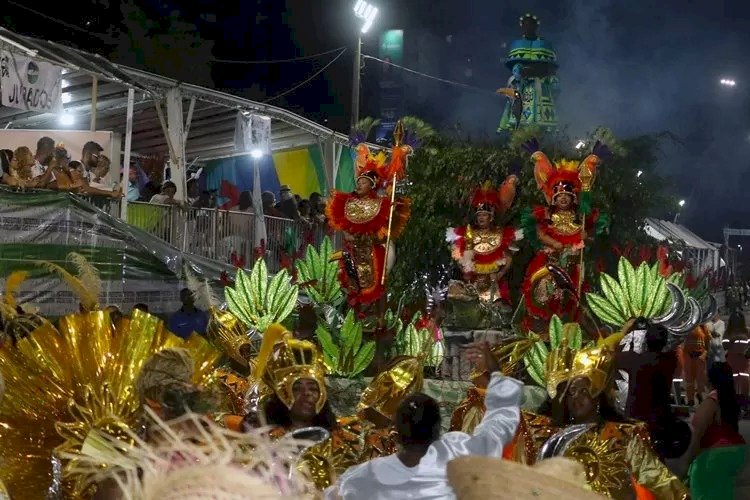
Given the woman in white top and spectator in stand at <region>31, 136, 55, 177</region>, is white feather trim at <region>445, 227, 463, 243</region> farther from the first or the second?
the woman in white top

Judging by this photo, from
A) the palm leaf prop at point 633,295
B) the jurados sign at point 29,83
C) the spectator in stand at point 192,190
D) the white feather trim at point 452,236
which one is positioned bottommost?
the palm leaf prop at point 633,295

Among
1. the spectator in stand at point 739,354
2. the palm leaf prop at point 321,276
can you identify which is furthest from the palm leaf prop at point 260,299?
the spectator in stand at point 739,354

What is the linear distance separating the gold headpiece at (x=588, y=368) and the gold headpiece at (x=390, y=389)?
817 mm

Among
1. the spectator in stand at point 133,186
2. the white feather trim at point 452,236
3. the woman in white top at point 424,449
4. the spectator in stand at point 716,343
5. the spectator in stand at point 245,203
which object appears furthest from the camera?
the spectator in stand at point 245,203

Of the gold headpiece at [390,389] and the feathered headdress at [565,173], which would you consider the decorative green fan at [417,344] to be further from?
the feathered headdress at [565,173]

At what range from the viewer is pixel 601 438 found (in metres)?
4.82

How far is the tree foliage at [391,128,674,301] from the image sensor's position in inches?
369

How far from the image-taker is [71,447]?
4.11m

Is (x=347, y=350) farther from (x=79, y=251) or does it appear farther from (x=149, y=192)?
(x=149, y=192)

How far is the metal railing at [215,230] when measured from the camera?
12.6 m

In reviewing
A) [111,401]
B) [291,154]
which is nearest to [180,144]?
[291,154]

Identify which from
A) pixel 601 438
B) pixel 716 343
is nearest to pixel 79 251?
pixel 601 438

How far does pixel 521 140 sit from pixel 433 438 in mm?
6124

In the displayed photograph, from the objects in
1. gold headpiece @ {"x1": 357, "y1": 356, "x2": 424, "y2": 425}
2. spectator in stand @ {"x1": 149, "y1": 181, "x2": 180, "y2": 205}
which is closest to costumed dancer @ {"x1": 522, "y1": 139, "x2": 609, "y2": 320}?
gold headpiece @ {"x1": 357, "y1": 356, "x2": 424, "y2": 425}
